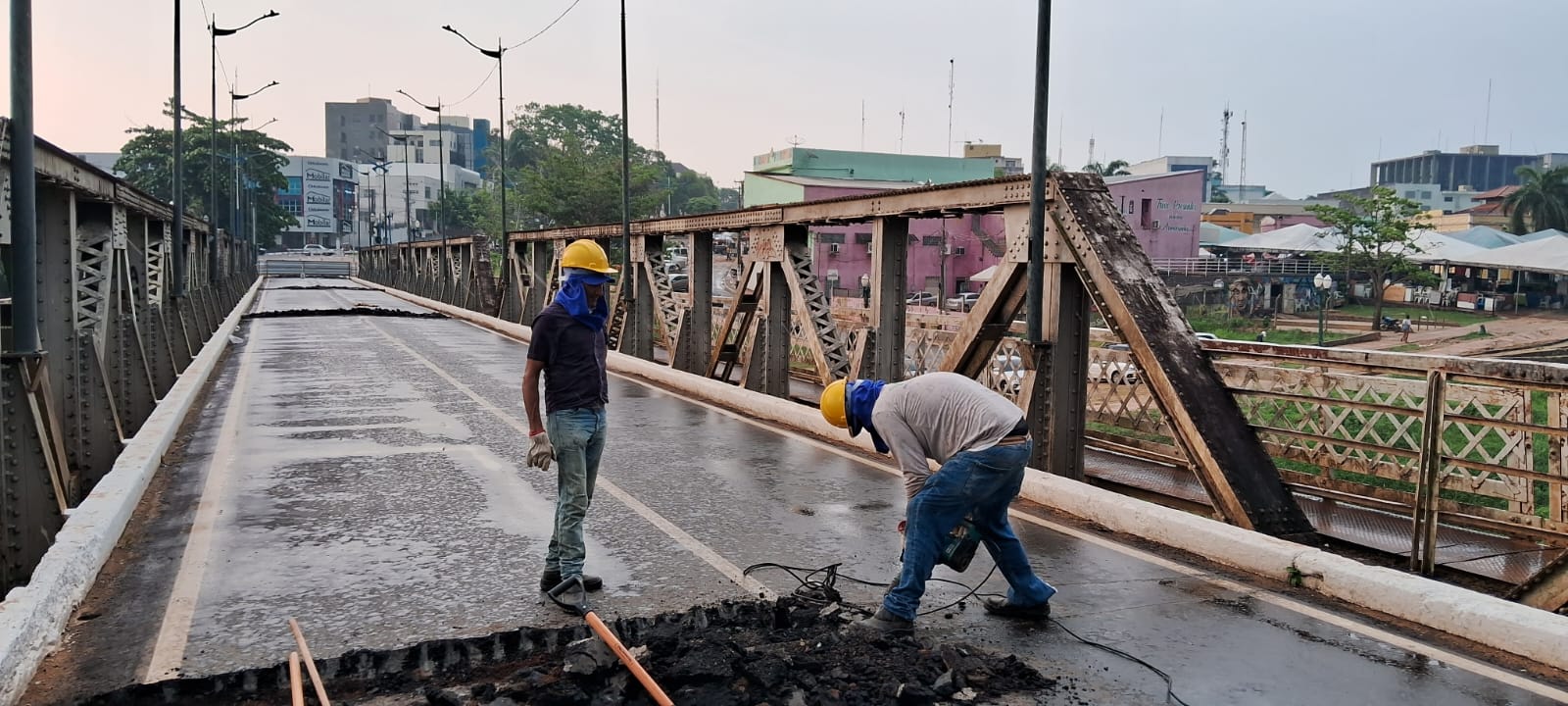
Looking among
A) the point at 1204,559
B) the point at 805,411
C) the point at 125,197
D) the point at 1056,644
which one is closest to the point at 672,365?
the point at 805,411

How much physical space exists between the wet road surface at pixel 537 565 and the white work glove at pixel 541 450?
2.48 feet

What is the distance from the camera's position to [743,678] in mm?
4922

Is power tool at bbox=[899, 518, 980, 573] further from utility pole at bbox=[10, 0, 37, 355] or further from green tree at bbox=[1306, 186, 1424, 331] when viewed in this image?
green tree at bbox=[1306, 186, 1424, 331]

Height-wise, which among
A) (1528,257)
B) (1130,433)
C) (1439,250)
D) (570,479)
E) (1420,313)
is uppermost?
(1439,250)

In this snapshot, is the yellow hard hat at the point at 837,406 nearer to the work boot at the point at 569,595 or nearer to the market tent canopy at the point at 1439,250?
the work boot at the point at 569,595

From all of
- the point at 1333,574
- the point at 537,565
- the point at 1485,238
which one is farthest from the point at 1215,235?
the point at 537,565

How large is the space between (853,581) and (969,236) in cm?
6140

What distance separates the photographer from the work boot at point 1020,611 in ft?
19.8

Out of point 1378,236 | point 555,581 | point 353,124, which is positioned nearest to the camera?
A: point 555,581

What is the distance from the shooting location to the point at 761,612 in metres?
5.93

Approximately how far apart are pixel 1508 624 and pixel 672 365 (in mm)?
14404

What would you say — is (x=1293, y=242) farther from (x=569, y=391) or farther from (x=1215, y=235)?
(x=569, y=391)

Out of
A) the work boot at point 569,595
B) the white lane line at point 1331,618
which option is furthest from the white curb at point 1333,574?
the work boot at point 569,595

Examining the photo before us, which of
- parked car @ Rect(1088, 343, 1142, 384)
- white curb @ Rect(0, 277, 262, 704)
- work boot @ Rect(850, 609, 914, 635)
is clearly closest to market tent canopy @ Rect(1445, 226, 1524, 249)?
parked car @ Rect(1088, 343, 1142, 384)
